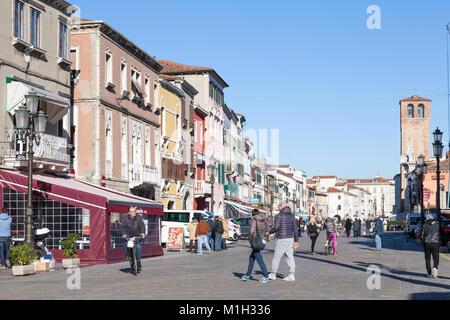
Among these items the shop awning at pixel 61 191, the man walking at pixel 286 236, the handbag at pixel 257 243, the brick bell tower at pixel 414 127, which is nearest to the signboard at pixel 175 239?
the shop awning at pixel 61 191

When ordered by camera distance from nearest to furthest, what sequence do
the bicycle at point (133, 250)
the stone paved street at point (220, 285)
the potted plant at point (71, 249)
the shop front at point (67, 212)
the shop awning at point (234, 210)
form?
the stone paved street at point (220, 285), the bicycle at point (133, 250), the potted plant at point (71, 249), the shop front at point (67, 212), the shop awning at point (234, 210)

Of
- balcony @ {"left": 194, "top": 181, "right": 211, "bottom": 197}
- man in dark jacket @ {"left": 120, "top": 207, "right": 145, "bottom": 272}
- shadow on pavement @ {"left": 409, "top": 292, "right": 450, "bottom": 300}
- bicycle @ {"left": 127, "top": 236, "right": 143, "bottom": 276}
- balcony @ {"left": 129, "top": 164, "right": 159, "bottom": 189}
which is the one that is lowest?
shadow on pavement @ {"left": 409, "top": 292, "right": 450, "bottom": 300}

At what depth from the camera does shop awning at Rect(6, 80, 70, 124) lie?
80.2 feet

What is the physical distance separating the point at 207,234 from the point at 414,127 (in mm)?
112263

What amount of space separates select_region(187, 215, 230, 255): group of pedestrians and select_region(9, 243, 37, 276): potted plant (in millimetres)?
13605

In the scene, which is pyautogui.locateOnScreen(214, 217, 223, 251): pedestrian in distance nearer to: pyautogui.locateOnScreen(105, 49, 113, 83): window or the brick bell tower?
pyautogui.locateOnScreen(105, 49, 113, 83): window

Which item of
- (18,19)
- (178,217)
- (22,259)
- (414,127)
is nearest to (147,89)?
(178,217)

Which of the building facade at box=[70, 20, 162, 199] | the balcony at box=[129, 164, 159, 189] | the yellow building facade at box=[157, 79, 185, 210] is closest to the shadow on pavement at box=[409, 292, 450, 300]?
the building facade at box=[70, 20, 162, 199]

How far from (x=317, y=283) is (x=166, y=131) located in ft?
103

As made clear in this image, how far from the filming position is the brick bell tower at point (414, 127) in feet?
457

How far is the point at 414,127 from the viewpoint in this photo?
139500 mm

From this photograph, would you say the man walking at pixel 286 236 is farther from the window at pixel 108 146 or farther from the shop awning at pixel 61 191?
the window at pixel 108 146

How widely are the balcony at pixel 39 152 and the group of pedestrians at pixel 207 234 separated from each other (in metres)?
7.88
